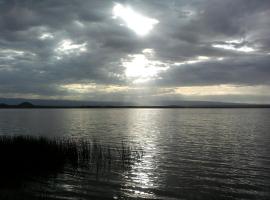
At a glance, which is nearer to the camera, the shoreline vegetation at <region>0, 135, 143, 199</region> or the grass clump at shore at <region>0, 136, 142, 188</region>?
the shoreline vegetation at <region>0, 135, 143, 199</region>

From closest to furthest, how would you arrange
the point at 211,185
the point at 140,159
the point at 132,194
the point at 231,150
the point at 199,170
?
1. the point at 132,194
2. the point at 211,185
3. the point at 199,170
4. the point at 140,159
5. the point at 231,150

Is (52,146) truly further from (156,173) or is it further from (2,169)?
(156,173)

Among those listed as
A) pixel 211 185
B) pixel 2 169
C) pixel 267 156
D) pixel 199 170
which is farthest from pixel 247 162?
pixel 2 169

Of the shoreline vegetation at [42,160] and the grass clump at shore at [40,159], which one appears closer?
the shoreline vegetation at [42,160]

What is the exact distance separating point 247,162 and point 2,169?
20403 mm

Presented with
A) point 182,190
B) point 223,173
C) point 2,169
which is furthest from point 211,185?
point 2,169

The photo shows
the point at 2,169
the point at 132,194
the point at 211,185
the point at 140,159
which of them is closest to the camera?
Result: the point at 132,194

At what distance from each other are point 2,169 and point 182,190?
13.0 m

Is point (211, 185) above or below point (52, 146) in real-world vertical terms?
below

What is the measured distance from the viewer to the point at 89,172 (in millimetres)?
20844

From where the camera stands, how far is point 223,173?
21344 mm

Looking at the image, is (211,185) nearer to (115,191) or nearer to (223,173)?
(223,173)

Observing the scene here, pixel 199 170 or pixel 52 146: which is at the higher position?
pixel 52 146

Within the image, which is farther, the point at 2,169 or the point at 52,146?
the point at 52,146
